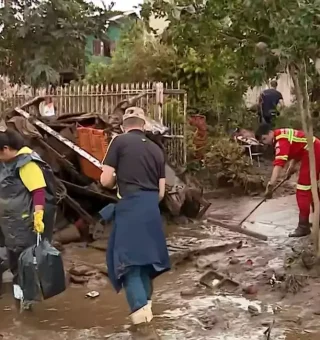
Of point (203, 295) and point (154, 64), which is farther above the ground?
point (154, 64)

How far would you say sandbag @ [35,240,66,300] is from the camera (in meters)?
5.82

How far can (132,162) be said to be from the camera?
560 centimetres

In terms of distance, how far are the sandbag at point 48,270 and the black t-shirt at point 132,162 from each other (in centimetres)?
81

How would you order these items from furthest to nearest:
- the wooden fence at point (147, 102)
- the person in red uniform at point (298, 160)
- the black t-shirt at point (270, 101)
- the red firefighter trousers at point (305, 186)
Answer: the black t-shirt at point (270, 101) → the wooden fence at point (147, 102) → the red firefighter trousers at point (305, 186) → the person in red uniform at point (298, 160)

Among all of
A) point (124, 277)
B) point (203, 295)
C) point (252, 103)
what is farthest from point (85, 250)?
point (252, 103)

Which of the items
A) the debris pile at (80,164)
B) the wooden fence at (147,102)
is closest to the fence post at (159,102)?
the wooden fence at (147,102)

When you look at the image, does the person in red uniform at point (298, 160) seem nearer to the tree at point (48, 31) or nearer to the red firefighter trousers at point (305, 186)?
the red firefighter trousers at point (305, 186)

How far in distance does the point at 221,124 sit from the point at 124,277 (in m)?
12.1

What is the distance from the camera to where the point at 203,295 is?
671cm

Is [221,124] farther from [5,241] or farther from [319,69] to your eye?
[5,241]

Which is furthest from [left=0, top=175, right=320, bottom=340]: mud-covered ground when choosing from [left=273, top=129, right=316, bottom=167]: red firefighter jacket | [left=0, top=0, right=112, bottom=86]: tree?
[left=0, top=0, right=112, bottom=86]: tree

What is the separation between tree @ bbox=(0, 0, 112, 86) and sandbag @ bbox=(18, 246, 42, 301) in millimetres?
9590

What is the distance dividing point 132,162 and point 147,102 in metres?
8.17

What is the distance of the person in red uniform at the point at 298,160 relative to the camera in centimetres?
881
